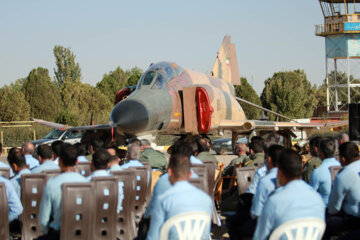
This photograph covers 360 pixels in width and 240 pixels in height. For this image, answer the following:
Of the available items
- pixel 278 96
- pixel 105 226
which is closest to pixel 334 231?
pixel 105 226

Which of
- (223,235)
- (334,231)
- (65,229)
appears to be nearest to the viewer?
(65,229)

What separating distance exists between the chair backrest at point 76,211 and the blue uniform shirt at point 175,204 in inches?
55.7

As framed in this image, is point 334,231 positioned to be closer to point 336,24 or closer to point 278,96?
point 336,24

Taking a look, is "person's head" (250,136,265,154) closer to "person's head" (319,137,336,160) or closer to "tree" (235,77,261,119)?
"person's head" (319,137,336,160)

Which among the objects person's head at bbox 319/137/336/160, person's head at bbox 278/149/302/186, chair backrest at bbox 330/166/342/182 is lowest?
chair backrest at bbox 330/166/342/182

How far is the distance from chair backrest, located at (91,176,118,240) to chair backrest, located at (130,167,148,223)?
173cm

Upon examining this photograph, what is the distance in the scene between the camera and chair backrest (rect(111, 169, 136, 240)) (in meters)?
7.53

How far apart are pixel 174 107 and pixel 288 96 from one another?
54.1 meters

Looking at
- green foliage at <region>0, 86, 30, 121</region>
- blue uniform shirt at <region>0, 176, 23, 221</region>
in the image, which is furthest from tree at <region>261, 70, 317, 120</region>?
blue uniform shirt at <region>0, 176, 23, 221</region>

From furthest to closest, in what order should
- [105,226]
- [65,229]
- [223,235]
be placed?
1. [223,235]
2. [105,226]
3. [65,229]

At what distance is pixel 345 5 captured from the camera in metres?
56.3

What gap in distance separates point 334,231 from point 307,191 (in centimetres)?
188

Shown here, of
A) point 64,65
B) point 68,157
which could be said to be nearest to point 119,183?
point 68,157

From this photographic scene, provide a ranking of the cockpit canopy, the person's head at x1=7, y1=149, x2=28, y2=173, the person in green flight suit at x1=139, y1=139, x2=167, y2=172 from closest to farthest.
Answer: the person's head at x1=7, y1=149, x2=28, y2=173
the person in green flight suit at x1=139, y1=139, x2=167, y2=172
the cockpit canopy
